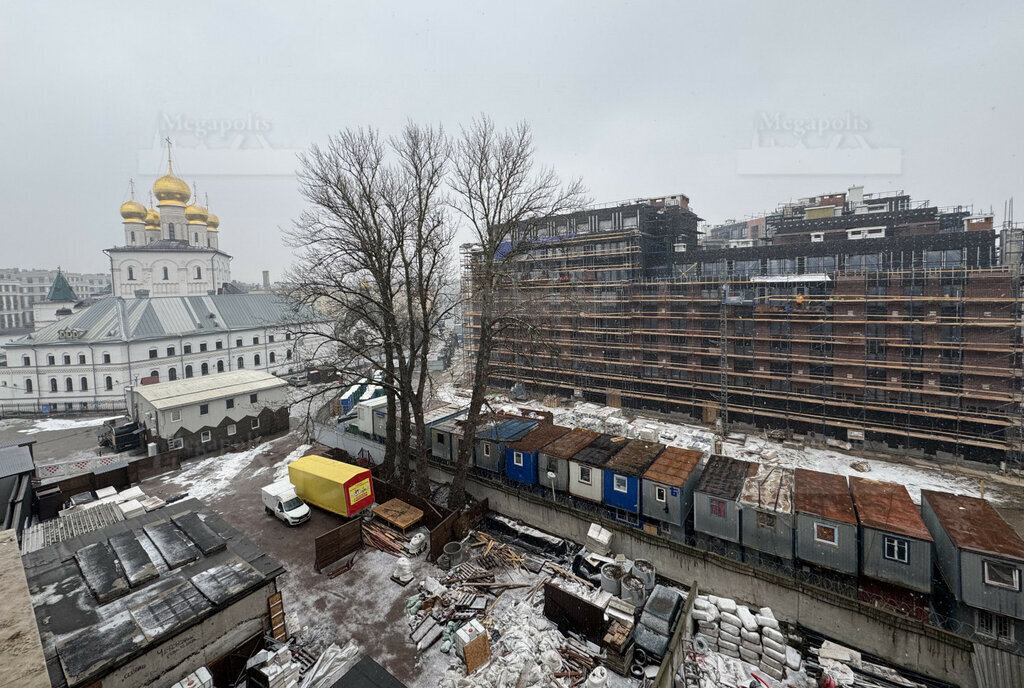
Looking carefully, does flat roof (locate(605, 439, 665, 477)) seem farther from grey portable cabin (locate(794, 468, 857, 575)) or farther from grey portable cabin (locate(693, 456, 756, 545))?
grey portable cabin (locate(794, 468, 857, 575))

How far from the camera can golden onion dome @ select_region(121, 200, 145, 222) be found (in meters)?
60.1

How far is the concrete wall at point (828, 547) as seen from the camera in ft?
47.8

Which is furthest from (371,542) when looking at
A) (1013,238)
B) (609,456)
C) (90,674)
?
(1013,238)

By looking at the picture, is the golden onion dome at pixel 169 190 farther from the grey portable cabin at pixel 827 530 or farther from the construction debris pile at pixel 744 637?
the grey portable cabin at pixel 827 530

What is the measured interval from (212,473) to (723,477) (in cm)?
2635

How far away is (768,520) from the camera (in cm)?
1593

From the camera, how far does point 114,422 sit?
34.7 metres

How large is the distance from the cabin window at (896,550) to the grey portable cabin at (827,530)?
0.82 metres

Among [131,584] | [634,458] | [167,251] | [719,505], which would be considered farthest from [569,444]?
[167,251]

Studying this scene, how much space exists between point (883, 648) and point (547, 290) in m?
31.4

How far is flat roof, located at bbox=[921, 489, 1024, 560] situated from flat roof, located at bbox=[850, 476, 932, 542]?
0.65 metres

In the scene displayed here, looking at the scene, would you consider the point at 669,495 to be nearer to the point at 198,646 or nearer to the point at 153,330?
the point at 198,646

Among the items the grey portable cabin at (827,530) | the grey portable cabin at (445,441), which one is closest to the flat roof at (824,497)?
the grey portable cabin at (827,530)

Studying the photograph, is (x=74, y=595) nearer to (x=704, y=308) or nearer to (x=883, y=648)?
(x=883, y=648)
